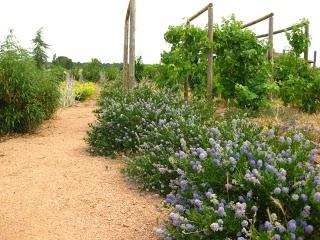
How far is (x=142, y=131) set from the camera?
21.2 feet

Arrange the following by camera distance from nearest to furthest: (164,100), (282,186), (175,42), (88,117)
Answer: (282,186), (164,100), (175,42), (88,117)

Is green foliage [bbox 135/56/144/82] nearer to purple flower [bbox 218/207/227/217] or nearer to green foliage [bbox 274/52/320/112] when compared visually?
green foliage [bbox 274/52/320/112]

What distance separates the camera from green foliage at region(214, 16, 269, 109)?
9.95 metres

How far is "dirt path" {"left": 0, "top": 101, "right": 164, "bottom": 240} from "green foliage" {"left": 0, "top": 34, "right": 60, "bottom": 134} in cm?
166

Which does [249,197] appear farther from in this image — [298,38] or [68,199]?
[298,38]

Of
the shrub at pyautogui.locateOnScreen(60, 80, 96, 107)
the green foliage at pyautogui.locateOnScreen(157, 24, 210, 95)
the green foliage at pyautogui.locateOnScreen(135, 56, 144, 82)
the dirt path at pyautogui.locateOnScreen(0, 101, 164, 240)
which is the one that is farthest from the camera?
the green foliage at pyautogui.locateOnScreen(135, 56, 144, 82)

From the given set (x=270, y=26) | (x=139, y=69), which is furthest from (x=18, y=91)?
(x=139, y=69)

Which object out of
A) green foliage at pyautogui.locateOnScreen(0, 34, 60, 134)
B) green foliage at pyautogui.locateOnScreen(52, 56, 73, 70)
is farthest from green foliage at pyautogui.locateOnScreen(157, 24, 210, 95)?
green foliage at pyautogui.locateOnScreen(52, 56, 73, 70)

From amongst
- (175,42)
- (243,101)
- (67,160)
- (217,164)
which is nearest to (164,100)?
(67,160)

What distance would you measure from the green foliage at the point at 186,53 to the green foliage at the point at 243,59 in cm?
34

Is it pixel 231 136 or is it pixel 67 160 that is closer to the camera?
pixel 231 136

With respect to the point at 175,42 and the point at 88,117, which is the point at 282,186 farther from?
the point at 88,117

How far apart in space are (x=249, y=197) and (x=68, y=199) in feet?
7.94

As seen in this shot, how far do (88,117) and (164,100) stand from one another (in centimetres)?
484
